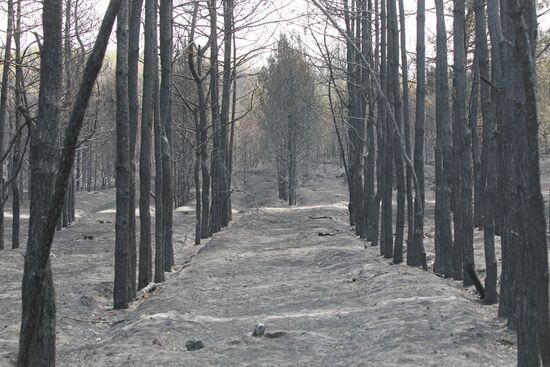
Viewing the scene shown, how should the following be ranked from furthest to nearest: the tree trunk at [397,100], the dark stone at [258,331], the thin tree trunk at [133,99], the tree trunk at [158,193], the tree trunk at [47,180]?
the tree trunk at [397,100]
the tree trunk at [158,193]
the thin tree trunk at [133,99]
the dark stone at [258,331]
the tree trunk at [47,180]

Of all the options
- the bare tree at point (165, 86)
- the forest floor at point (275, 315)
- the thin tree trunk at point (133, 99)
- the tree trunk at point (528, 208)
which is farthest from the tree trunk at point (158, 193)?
the tree trunk at point (528, 208)

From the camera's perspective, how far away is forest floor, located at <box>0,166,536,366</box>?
585cm

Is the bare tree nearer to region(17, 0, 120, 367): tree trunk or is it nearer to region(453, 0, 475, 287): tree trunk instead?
region(453, 0, 475, 287): tree trunk

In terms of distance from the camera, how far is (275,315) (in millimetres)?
8055

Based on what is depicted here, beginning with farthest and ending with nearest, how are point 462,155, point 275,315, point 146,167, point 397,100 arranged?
point 397,100, point 146,167, point 462,155, point 275,315

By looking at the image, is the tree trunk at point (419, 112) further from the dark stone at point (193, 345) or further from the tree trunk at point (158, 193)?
the dark stone at point (193, 345)

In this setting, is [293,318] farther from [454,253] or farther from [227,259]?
[227,259]

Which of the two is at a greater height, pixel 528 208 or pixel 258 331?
pixel 528 208

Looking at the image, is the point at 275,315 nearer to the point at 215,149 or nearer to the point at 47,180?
the point at 47,180

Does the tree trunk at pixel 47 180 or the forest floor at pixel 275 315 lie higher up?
the tree trunk at pixel 47 180

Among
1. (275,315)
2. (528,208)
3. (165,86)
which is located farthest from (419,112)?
(528,208)

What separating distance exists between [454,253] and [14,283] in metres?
7.79

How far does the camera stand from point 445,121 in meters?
10.8

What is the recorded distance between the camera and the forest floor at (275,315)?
19.2ft
